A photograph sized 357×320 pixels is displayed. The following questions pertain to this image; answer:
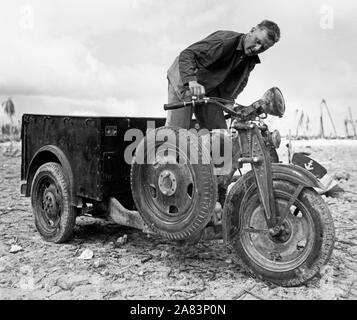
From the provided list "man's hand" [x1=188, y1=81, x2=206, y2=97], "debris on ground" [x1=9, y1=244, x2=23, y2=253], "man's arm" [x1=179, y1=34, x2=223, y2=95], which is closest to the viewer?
"man's hand" [x1=188, y1=81, x2=206, y2=97]

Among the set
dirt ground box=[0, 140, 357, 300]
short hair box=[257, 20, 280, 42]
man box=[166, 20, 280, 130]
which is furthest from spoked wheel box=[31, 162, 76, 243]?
short hair box=[257, 20, 280, 42]

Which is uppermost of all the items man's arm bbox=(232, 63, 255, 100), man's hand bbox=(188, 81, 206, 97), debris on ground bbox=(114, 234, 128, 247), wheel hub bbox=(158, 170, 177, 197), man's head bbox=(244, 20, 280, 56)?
man's head bbox=(244, 20, 280, 56)

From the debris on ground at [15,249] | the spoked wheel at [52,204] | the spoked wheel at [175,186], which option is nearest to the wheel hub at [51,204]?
the spoked wheel at [52,204]

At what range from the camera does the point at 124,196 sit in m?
4.58

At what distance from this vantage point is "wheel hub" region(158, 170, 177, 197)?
3.69 meters

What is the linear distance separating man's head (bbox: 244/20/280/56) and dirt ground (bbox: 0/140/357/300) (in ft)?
5.84

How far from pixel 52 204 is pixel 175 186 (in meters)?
1.75

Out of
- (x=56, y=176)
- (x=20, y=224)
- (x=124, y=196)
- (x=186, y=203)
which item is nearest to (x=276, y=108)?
(x=186, y=203)

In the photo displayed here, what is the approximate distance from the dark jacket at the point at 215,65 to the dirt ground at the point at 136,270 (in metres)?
1.54

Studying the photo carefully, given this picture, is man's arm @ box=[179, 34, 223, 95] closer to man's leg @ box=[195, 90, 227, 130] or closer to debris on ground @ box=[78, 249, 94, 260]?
man's leg @ box=[195, 90, 227, 130]

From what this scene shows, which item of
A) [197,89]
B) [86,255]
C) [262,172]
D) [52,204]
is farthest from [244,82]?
[52,204]

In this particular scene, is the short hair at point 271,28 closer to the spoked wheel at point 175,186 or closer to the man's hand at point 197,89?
the man's hand at point 197,89

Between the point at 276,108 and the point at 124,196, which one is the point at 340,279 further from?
the point at 124,196

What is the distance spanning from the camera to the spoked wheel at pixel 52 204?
4574mm
